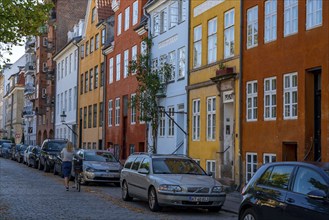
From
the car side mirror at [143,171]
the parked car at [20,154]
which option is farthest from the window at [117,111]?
the car side mirror at [143,171]

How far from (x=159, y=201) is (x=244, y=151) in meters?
7.80

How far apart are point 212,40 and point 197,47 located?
6.13 feet

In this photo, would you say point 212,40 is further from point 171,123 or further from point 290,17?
point 290,17

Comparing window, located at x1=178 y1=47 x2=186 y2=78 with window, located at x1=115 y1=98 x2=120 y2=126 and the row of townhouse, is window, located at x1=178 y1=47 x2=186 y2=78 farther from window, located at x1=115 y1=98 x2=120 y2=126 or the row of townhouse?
window, located at x1=115 y1=98 x2=120 y2=126

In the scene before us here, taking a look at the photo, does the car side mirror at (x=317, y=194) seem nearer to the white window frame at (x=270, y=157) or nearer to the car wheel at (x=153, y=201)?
the car wheel at (x=153, y=201)

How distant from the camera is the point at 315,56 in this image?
60.2 feet

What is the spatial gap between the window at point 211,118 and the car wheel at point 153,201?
391 inches

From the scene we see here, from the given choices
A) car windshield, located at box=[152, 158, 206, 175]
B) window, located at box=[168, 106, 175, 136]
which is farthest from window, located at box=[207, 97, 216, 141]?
car windshield, located at box=[152, 158, 206, 175]

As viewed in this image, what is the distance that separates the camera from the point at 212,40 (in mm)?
26172

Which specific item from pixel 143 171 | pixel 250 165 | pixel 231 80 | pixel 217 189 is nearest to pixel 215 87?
pixel 231 80

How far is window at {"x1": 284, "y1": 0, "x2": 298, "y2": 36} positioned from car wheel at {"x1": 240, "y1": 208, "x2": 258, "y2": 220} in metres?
10.0

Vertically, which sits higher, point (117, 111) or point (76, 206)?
point (117, 111)

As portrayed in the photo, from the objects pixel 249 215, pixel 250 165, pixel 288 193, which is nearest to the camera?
pixel 288 193

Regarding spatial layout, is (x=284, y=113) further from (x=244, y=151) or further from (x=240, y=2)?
(x=240, y=2)
